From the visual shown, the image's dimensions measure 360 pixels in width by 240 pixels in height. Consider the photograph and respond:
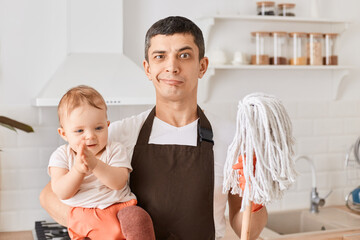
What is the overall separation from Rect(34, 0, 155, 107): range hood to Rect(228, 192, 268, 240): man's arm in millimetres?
904

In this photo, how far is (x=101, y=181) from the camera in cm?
159

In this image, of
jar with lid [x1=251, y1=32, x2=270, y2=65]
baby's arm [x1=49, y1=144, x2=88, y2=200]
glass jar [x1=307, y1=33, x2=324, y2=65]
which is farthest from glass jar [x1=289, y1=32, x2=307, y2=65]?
baby's arm [x1=49, y1=144, x2=88, y2=200]

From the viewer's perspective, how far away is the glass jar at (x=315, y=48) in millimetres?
3236

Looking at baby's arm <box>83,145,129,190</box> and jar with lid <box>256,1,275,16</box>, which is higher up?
jar with lid <box>256,1,275,16</box>

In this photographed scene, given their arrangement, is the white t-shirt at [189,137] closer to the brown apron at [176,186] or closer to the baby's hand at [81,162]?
the brown apron at [176,186]

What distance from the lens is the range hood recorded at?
258 centimetres

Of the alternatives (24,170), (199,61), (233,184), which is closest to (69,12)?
(24,170)

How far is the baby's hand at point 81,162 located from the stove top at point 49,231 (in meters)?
1.17

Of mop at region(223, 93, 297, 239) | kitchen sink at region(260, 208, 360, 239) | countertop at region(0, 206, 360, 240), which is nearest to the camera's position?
mop at region(223, 93, 297, 239)

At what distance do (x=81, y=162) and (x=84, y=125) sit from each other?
164 millimetres

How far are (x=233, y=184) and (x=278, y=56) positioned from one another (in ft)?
6.10

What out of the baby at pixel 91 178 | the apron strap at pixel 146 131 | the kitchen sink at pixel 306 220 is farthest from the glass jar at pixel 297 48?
the baby at pixel 91 178

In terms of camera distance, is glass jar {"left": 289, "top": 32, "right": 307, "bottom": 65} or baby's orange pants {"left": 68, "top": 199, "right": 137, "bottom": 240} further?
glass jar {"left": 289, "top": 32, "right": 307, "bottom": 65}

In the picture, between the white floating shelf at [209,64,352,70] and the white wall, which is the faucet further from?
the white floating shelf at [209,64,352,70]
